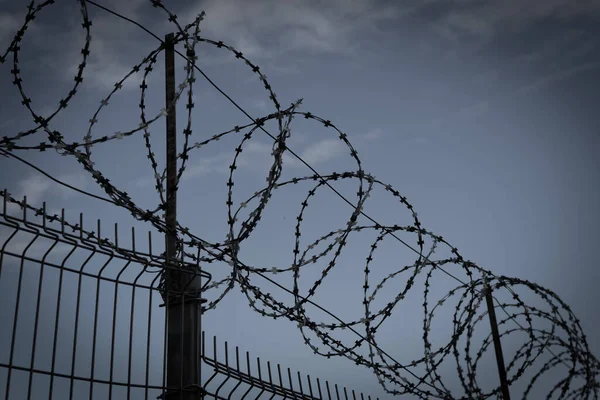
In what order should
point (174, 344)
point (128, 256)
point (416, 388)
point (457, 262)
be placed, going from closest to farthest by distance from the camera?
1. point (128, 256)
2. point (174, 344)
3. point (416, 388)
4. point (457, 262)

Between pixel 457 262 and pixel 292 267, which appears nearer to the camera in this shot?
pixel 292 267

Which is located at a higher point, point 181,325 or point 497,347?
point 497,347

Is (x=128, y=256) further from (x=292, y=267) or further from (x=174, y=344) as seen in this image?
(x=292, y=267)

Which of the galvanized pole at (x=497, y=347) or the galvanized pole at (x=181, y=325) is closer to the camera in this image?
the galvanized pole at (x=181, y=325)

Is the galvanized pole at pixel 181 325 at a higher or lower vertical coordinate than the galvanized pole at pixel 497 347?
lower

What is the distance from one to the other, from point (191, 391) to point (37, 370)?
4.71ft

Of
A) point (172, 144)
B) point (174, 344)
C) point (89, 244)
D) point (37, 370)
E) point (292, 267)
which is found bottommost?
point (37, 370)

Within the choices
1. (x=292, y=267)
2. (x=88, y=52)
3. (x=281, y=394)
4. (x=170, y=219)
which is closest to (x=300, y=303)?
(x=292, y=267)

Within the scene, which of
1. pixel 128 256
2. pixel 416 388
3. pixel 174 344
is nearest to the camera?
pixel 128 256

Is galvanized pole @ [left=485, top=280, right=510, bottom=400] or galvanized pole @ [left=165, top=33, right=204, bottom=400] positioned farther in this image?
galvanized pole @ [left=485, top=280, right=510, bottom=400]

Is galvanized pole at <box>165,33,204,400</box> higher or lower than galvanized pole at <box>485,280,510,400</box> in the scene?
lower

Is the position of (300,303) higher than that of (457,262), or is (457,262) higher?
(457,262)

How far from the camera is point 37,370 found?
3.88m

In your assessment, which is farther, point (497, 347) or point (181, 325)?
point (497, 347)
